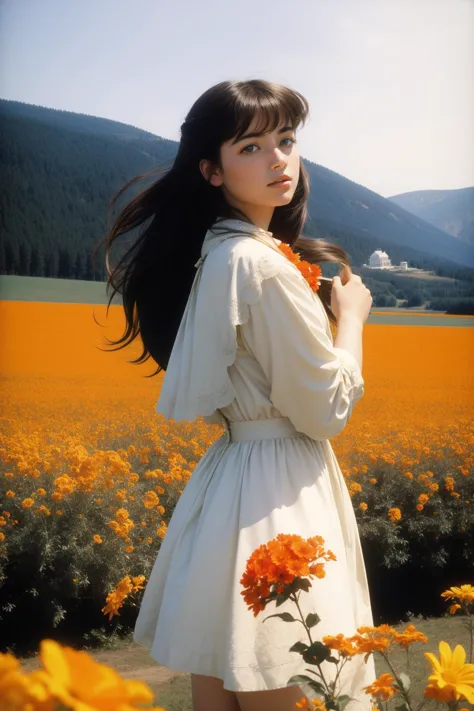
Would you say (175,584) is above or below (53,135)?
below

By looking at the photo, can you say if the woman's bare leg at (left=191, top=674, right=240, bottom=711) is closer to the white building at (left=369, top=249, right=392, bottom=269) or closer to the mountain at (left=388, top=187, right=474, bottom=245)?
the white building at (left=369, top=249, right=392, bottom=269)

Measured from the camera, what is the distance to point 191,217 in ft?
5.29

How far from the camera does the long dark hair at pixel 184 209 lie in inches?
59.3

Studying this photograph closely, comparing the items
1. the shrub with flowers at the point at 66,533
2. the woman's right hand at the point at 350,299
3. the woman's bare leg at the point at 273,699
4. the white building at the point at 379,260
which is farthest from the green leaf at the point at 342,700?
the white building at the point at 379,260

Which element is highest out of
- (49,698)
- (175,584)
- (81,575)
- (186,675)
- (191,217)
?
(191,217)

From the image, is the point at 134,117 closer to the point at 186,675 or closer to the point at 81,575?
the point at 81,575

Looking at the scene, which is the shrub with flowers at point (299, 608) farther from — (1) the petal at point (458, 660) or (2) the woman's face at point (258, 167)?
(2) the woman's face at point (258, 167)

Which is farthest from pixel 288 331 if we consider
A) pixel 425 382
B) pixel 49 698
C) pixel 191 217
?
pixel 425 382

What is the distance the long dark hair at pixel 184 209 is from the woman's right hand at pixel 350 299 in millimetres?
93

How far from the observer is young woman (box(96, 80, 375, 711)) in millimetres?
1313

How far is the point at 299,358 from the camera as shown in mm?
1311

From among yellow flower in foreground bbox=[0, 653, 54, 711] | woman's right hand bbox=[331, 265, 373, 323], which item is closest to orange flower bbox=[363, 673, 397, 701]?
woman's right hand bbox=[331, 265, 373, 323]

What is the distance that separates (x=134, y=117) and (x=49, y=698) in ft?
9.20

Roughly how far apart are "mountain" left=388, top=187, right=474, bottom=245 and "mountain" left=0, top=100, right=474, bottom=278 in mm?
198
